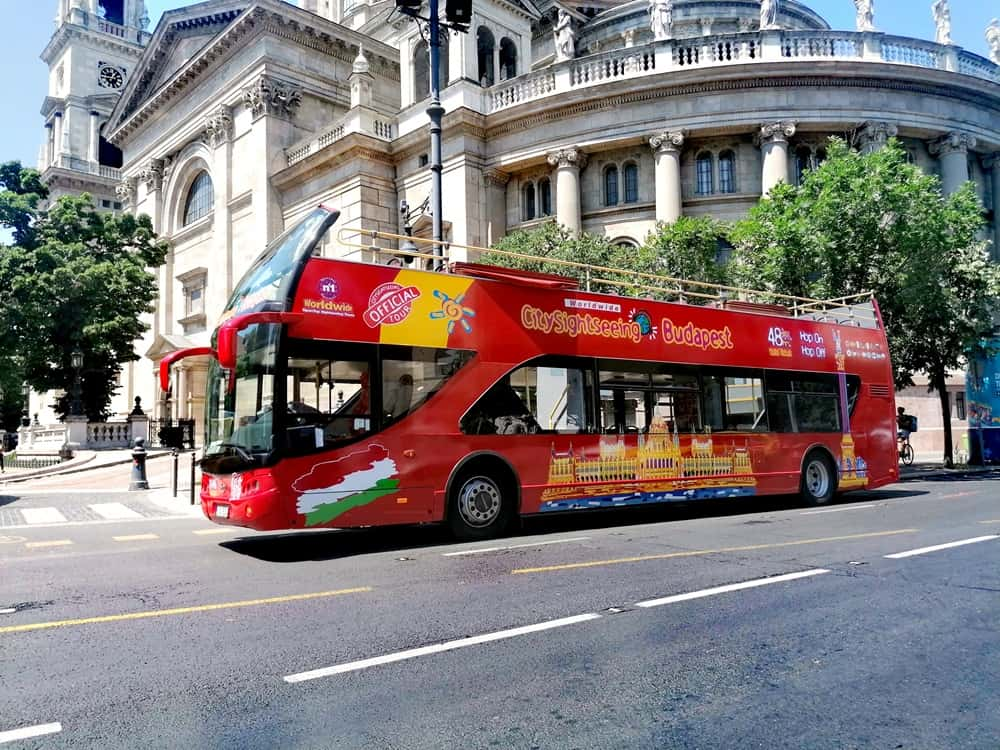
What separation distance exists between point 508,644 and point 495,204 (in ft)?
96.6

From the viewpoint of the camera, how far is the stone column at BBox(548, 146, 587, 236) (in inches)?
1212

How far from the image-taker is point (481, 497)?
10.9m

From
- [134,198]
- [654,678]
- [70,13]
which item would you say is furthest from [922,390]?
[70,13]

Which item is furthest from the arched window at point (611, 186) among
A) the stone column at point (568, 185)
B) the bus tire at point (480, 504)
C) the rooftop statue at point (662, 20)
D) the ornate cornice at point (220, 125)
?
the bus tire at point (480, 504)

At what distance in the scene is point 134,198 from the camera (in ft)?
169

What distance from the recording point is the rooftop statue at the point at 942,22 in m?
30.9

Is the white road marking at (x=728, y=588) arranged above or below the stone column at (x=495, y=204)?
below

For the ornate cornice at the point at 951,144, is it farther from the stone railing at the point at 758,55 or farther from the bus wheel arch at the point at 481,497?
the bus wheel arch at the point at 481,497

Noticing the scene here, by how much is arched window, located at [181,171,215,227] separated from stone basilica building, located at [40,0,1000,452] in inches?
7.3

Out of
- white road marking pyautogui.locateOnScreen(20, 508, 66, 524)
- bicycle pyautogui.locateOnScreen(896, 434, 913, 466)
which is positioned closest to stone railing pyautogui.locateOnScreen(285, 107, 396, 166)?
white road marking pyautogui.locateOnScreen(20, 508, 66, 524)

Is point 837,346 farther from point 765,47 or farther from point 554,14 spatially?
point 554,14

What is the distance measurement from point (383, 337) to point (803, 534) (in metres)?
6.15

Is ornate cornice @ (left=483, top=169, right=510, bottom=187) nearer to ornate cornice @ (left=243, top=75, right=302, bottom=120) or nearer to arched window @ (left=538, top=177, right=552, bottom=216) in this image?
arched window @ (left=538, top=177, right=552, bottom=216)

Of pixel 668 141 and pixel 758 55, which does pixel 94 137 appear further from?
pixel 758 55
